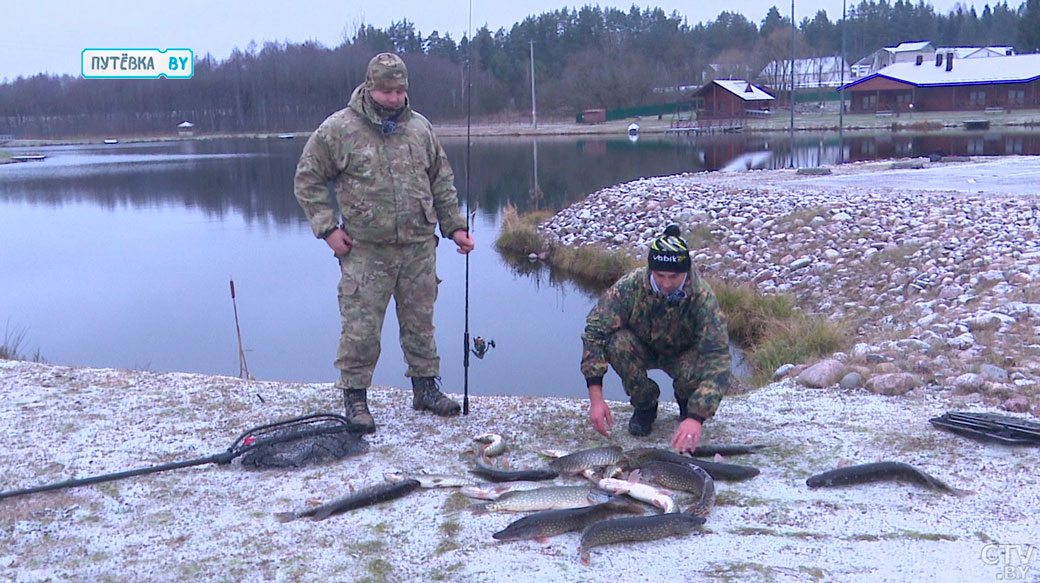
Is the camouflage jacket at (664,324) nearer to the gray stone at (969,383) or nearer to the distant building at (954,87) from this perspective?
the gray stone at (969,383)

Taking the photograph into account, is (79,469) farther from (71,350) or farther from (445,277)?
(445,277)

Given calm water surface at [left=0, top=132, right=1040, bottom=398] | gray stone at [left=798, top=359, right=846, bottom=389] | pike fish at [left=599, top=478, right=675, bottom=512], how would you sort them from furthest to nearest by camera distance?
calm water surface at [left=0, top=132, right=1040, bottom=398] → gray stone at [left=798, top=359, right=846, bottom=389] → pike fish at [left=599, top=478, right=675, bottom=512]

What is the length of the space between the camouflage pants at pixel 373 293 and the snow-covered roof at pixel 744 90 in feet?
202

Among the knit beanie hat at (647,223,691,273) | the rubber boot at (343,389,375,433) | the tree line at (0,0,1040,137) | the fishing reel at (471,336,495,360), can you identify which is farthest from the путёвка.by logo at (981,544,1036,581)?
the tree line at (0,0,1040,137)

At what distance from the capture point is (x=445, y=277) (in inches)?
598

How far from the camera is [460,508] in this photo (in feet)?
12.2

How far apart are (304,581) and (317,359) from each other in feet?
23.9

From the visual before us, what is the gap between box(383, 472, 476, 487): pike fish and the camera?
3.92m

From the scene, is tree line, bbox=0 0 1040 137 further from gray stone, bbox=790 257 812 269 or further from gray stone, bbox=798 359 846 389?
gray stone, bbox=798 359 846 389

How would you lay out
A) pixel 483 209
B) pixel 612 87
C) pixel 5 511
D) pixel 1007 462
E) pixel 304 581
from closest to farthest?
pixel 304 581, pixel 5 511, pixel 1007 462, pixel 483 209, pixel 612 87

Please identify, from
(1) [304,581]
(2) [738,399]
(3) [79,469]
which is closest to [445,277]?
(2) [738,399]

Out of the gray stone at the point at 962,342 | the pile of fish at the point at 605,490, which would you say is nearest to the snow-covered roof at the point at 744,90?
the gray stone at the point at 962,342

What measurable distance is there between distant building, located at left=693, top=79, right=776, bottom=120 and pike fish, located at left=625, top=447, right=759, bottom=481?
6103cm

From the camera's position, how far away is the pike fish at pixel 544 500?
3.63m
